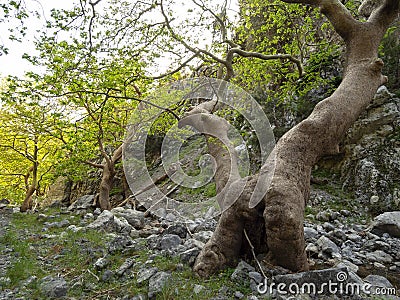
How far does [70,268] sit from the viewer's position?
14.7ft

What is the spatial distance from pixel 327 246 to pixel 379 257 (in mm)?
877

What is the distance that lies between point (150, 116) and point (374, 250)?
7101 mm

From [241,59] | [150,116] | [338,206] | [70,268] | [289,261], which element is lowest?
[70,268]

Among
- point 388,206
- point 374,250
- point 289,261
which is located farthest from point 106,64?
point 388,206

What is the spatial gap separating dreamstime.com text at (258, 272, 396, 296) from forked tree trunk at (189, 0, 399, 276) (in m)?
0.41

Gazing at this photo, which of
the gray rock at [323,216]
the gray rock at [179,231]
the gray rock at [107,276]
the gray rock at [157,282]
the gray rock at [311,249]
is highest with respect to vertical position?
the gray rock at [323,216]

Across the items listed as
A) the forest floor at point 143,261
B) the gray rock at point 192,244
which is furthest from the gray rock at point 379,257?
the gray rock at point 192,244

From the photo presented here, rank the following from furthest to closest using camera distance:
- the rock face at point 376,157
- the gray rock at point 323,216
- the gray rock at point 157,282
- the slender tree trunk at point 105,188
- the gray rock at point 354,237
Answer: the slender tree trunk at point 105,188, the rock face at point 376,157, the gray rock at point 323,216, the gray rock at point 354,237, the gray rock at point 157,282

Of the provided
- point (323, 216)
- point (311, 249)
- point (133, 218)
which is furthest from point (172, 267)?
point (323, 216)

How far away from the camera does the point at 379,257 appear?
4895 mm

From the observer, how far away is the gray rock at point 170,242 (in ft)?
16.6

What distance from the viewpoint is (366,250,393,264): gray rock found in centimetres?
481

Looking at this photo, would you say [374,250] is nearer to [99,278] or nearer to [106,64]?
[99,278]

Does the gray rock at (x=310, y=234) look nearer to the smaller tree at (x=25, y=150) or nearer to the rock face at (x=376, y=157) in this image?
the rock face at (x=376, y=157)
